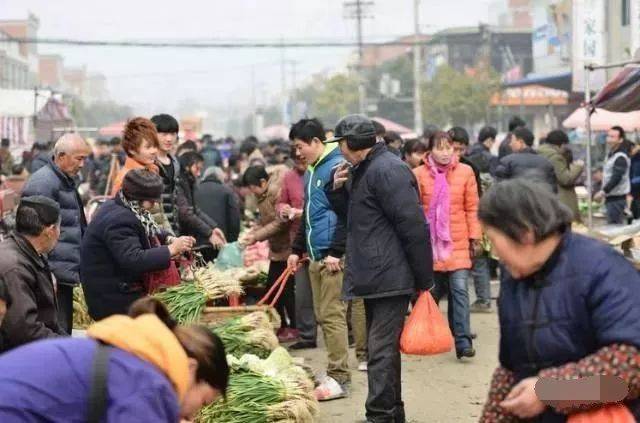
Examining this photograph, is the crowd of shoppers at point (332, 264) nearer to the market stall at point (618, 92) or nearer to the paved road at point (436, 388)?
the paved road at point (436, 388)

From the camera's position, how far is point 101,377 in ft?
9.48

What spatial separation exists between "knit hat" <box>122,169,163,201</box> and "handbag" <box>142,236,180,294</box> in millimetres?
367

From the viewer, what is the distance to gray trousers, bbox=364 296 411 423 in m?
6.77

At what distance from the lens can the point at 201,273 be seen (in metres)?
8.20

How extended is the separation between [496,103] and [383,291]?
52.6 meters

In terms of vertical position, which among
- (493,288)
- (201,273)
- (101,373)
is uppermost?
(101,373)

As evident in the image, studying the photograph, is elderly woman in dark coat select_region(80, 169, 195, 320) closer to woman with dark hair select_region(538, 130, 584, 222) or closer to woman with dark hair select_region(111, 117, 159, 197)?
woman with dark hair select_region(111, 117, 159, 197)

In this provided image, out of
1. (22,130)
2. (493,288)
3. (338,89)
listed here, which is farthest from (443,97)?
(493,288)

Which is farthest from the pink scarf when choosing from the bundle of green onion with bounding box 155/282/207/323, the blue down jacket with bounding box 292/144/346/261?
the bundle of green onion with bounding box 155/282/207/323

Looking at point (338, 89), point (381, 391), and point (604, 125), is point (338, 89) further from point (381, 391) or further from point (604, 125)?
point (381, 391)

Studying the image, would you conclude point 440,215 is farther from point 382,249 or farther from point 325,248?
point 382,249

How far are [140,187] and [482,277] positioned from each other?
610cm

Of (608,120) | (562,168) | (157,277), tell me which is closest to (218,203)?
(157,277)

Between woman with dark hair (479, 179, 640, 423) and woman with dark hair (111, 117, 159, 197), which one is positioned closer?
woman with dark hair (479, 179, 640, 423)
